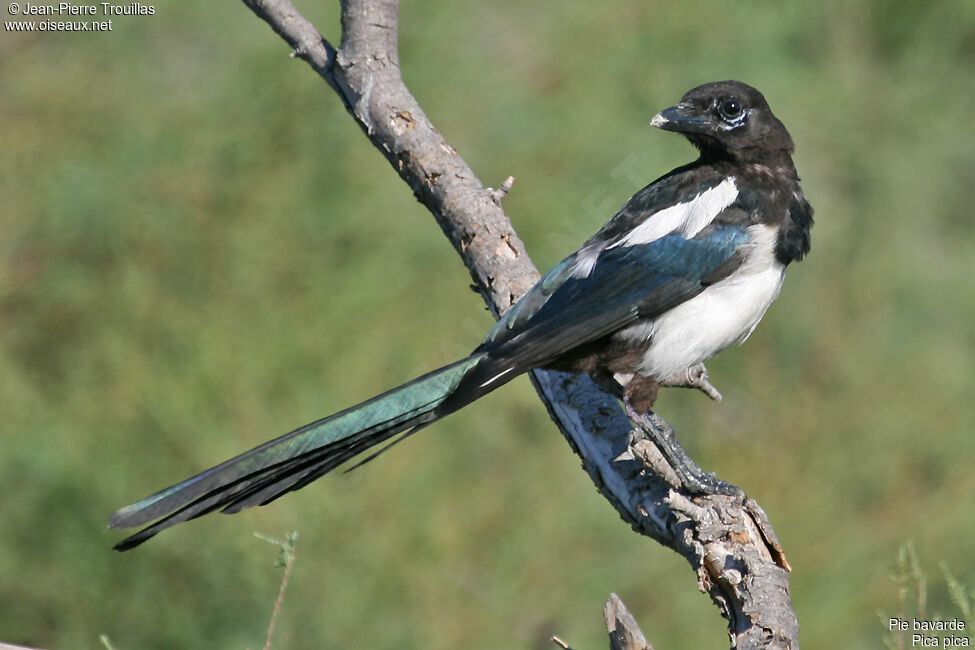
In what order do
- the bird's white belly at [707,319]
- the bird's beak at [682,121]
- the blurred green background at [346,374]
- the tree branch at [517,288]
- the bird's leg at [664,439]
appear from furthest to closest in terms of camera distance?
the blurred green background at [346,374] < the bird's beak at [682,121] < the bird's white belly at [707,319] < the bird's leg at [664,439] < the tree branch at [517,288]

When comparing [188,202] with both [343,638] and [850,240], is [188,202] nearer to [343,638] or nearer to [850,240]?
[343,638]

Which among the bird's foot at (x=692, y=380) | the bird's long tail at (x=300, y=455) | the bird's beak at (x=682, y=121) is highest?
the bird's beak at (x=682, y=121)

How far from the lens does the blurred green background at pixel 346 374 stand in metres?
3.63

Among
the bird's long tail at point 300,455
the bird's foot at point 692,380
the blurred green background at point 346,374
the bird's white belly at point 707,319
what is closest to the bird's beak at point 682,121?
the bird's white belly at point 707,319

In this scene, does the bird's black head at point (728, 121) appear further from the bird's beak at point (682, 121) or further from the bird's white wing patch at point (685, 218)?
the bird's white wing patch at point (685, 218)

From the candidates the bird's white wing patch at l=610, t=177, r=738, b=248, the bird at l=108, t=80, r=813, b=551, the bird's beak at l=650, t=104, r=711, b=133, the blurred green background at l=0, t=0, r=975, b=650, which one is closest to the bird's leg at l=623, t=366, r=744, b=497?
the bird at l=108, t=80, r=813, b=551

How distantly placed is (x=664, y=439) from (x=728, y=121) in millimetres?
777

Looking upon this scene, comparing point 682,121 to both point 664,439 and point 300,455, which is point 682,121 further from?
point 300,455

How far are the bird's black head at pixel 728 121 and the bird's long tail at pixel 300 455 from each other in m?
0.83

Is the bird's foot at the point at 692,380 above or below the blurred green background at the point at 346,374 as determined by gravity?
below

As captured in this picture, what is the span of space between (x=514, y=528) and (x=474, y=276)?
1.61 m

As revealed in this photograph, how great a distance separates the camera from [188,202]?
390 centimetres

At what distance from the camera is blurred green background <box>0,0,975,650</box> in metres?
3.63

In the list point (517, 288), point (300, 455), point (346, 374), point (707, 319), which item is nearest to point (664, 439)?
point (707, 319)
